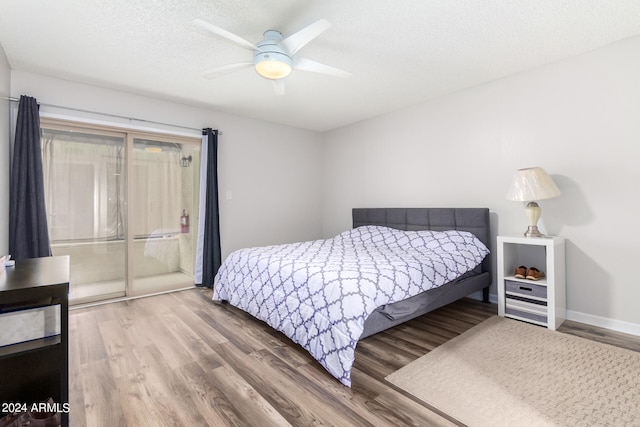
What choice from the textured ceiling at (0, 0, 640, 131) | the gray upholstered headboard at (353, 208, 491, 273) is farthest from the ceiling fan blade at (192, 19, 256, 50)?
the gray upholstered headboard at (353, 208, 491, 273)

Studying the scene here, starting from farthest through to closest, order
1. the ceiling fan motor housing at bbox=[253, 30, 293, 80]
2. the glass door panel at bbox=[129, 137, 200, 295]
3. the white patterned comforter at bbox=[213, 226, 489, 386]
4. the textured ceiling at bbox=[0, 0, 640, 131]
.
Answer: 1. the glass door panel at bbox=[129, 137, 200, 295]
2. the ceiling fan motor housing at bbox=[253, 30, 293, 80]
3. the textured ceiling at bbox=[0, 0, 640, 131]
4. the white patterned comforter at bbox=[213, 226, 489, 386]

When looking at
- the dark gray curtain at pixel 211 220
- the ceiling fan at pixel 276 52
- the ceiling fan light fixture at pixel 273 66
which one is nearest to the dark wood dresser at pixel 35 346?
the ceiling fan at pixel 276 52

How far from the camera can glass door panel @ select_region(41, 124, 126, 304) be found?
3.18 m

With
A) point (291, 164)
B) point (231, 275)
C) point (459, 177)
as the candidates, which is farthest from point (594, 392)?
point (291, 164)

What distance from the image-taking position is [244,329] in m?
2.61

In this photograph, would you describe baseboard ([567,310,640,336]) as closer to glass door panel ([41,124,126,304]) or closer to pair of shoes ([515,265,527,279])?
pair of shoes ([515,265,527,279])

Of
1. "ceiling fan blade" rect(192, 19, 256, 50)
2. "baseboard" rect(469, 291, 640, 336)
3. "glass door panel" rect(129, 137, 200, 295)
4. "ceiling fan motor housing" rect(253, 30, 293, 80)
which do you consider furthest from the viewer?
"glass door panel" rect(129, 137, 200, 295)

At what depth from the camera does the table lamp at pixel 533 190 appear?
2582 mm

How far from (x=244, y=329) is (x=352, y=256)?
1193 mm

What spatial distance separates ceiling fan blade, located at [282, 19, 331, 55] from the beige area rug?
87.7 inches

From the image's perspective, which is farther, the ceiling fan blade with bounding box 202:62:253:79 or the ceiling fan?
the ceiling fan blade with bounding box 202:62:253:79

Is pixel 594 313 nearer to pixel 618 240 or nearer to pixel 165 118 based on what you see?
pixel 618 240

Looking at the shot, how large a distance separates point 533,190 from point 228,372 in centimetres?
287

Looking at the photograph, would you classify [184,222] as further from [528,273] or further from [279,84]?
[528,273]
